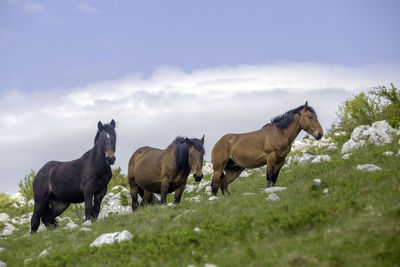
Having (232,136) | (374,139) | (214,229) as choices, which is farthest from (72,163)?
(374,139)

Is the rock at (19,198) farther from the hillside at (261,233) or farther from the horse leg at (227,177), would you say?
the hillside at (261,233)

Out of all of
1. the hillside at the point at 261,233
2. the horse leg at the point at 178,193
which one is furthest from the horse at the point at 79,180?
the horse leg at the point at 178,193

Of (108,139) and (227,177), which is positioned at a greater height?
(108,139)

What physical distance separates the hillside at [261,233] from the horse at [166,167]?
1717 millimetres

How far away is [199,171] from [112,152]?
2.54 meters

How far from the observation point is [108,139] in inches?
508

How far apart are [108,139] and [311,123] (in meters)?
6.20

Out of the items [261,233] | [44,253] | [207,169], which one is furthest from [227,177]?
[207,169]

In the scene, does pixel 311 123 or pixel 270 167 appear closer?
pixel 270 167

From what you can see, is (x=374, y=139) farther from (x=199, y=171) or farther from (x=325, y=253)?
(x=325, y=253)

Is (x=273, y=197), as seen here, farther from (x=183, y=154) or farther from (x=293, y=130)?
(x=293, y=130)

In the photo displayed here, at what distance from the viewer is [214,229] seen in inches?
339

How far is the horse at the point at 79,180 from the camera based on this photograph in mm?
12969

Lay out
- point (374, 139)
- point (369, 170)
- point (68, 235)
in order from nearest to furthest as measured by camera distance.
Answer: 1. point (68, 235)
2. point (369, 170)
3. point (374, 139)
